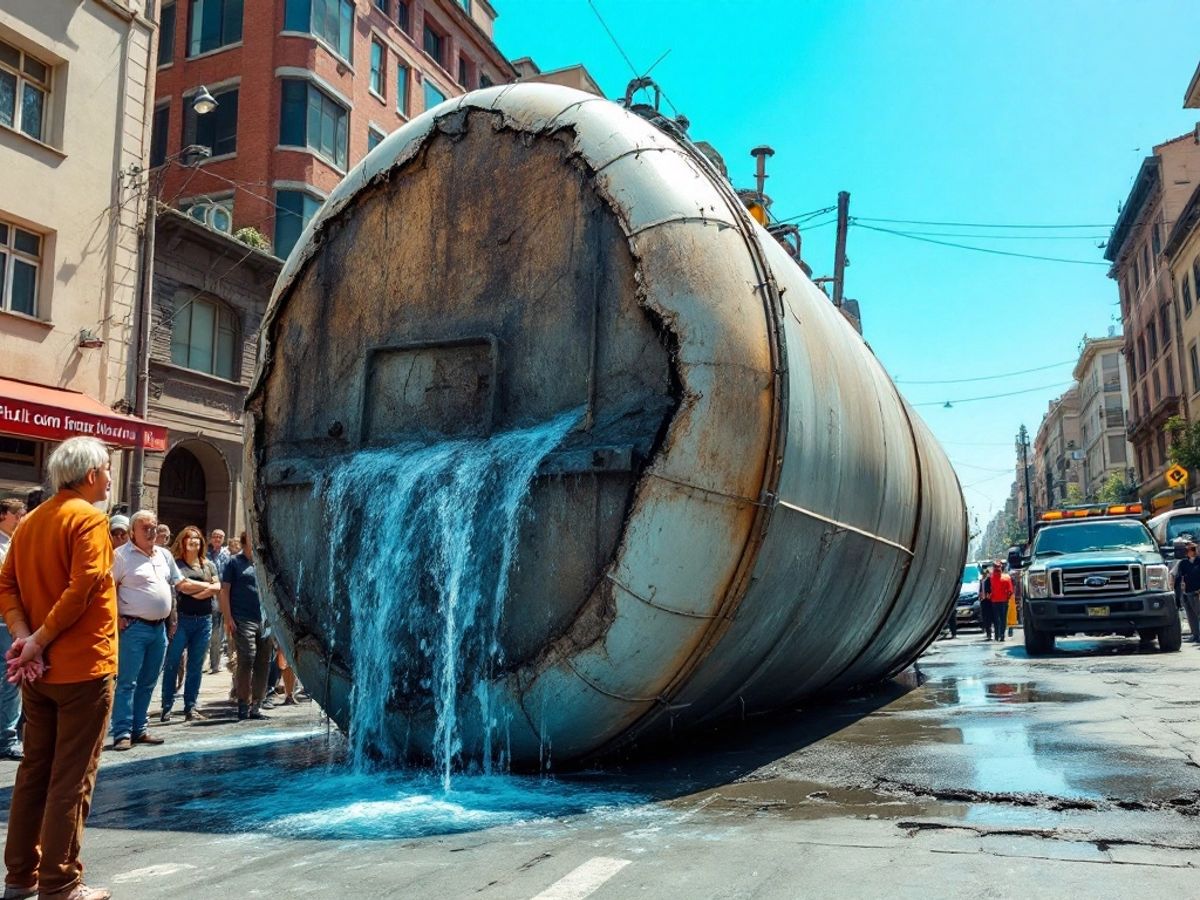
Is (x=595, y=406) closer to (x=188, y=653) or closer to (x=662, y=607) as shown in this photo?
(x=662, y=607)

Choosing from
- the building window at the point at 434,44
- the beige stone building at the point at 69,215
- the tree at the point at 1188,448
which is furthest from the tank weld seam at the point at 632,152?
the tree at the point at 1188,448

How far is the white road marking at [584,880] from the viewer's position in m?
3.41

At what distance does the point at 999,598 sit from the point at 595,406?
55.7 ft

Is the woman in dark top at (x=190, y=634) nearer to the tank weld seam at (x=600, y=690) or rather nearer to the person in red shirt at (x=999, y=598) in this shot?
the tank weld seam at (x=600, y=690)

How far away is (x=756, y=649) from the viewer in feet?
17.9

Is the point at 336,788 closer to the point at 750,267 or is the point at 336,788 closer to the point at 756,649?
the point at 756,649

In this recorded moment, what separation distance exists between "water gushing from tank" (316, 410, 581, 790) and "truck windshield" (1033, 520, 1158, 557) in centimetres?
1197

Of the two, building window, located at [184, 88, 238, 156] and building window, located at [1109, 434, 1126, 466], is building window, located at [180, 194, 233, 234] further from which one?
building window, located at [1109, 434, 1126, 466]

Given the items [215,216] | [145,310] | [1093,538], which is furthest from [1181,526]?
[145,310]

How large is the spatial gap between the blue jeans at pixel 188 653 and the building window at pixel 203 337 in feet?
39.6

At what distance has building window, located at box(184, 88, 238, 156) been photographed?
986 inches

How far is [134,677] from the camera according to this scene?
295 inches

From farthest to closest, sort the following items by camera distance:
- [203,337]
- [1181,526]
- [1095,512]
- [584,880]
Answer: [1181,526] → [203,337] → [1095,512] → [584,880]

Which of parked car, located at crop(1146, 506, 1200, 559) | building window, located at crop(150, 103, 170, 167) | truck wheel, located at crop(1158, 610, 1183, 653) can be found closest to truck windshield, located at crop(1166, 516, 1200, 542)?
parked car, located at crop(1146, 506, 1200, 559)
